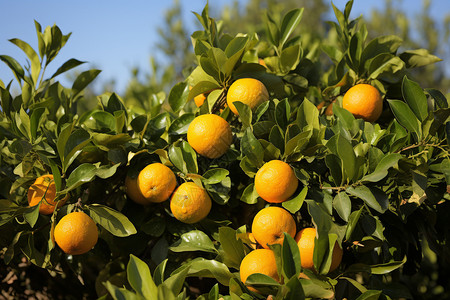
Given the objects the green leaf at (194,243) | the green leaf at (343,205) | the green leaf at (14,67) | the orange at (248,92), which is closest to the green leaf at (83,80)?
the green leaf at (14,67)

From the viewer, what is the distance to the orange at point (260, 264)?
0.86 metres

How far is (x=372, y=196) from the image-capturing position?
871mm

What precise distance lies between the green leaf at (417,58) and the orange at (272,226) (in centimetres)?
71

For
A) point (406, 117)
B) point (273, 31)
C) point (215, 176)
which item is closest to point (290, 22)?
point (273, 31)

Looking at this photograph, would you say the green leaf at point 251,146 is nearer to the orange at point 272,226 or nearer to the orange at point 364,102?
the orange at point 272,226

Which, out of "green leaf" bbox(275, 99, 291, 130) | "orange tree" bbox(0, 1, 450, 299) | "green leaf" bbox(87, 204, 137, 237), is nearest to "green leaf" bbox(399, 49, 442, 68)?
"orange tree" bbox(0, 1, 450, 299)

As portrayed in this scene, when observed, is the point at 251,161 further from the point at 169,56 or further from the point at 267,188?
the point at 169,56

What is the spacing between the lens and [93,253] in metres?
1.21

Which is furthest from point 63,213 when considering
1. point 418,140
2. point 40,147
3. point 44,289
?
point 418,140

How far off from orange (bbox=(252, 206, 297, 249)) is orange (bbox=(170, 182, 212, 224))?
15 cm

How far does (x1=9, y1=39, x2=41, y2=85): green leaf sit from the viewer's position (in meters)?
1.32

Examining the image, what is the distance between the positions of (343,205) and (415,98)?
1.09ft

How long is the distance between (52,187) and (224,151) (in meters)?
0.45

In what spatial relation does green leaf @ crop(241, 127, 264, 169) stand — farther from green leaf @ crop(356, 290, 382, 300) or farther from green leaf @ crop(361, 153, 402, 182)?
green leaf @ crop(356, 290, 382, 300)
